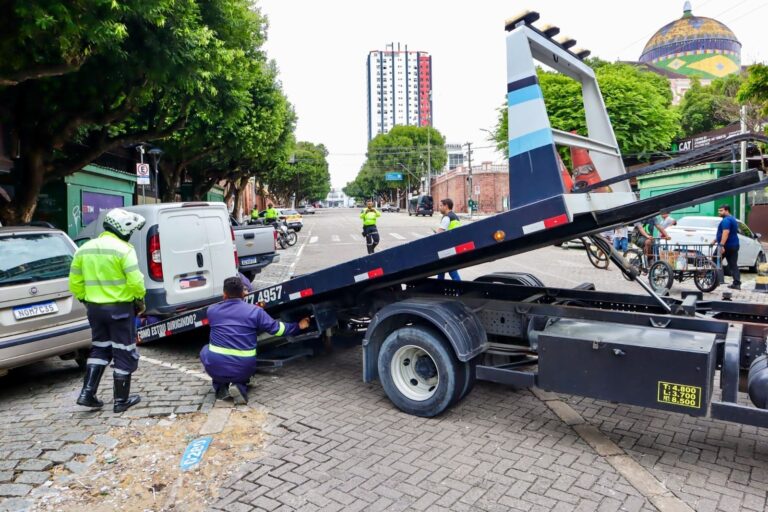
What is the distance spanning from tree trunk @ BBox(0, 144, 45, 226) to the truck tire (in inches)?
391

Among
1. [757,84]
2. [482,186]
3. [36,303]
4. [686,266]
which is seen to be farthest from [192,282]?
[482,186]

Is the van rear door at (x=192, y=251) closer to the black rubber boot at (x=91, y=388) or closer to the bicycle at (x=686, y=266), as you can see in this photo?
the black rubber boot at (x=91, y=388)

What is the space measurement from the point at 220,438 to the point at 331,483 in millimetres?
1183

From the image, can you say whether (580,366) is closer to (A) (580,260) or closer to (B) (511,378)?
(B) (511,378)

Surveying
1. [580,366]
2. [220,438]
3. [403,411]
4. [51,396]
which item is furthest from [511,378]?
[51,396]

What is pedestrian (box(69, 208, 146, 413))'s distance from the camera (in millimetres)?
4883

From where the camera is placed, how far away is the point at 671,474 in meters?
3.71

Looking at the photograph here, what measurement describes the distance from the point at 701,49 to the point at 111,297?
98262mm

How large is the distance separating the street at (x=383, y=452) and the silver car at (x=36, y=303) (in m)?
0.50

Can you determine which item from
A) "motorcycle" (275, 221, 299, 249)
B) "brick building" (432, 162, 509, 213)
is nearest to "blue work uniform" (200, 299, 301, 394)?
"motorcycle" (275, 221, 299, 249)

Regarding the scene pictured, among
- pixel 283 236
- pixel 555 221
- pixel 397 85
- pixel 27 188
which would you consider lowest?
pixel 283 236

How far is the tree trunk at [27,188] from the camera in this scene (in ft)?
37.1

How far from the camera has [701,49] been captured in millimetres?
83438

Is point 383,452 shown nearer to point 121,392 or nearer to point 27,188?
point 121,392
